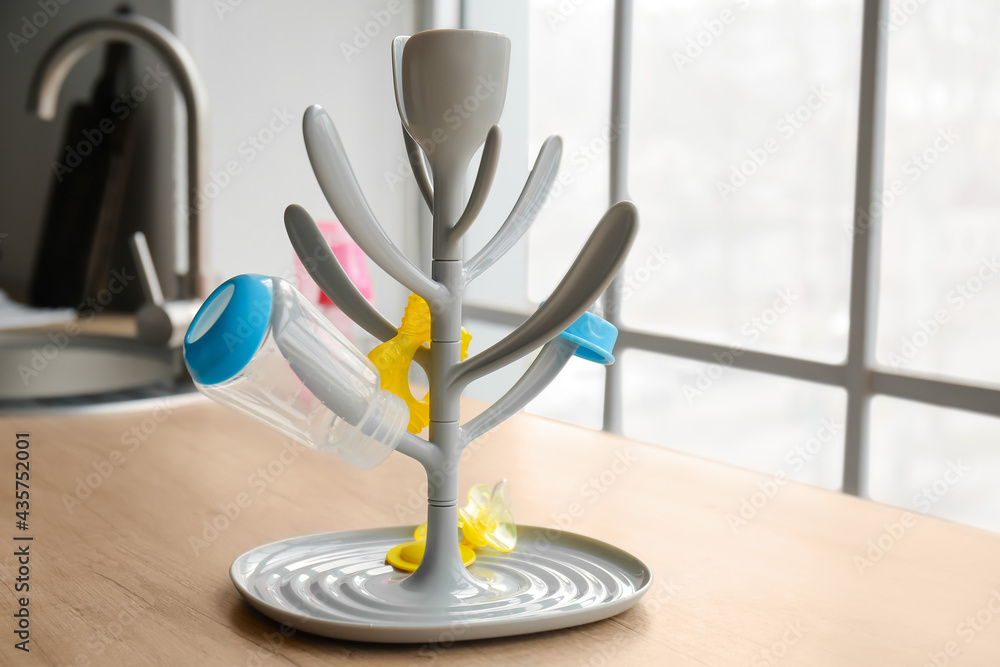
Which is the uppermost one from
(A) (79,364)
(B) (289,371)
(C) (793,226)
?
(B) (289,371)

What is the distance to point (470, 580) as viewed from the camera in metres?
0.58

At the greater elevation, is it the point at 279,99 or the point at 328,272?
the point at 279,99

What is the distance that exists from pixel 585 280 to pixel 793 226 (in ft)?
7.30

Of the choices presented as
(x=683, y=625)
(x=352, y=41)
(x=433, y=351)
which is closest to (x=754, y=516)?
(x=683, y=625)

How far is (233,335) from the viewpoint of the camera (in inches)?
17.7

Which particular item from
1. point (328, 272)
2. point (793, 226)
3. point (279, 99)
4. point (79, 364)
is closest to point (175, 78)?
point (79, 364)

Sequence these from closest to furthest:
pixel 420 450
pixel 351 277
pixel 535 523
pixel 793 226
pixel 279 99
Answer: pixel 420 450 → pixel 535 523 → pixel 351 277 → pixel 793 226 → pixel 279 99

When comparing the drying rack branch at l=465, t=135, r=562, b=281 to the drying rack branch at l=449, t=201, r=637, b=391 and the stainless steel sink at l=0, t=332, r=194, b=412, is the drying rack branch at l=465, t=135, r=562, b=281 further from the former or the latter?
the stainless steel sink at l=0, t=332, r=194, b=412

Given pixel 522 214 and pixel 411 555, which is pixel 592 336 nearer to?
pixel 522 214

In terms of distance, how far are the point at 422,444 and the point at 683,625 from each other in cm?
18

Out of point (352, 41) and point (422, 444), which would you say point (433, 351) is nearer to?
point (422, 444)

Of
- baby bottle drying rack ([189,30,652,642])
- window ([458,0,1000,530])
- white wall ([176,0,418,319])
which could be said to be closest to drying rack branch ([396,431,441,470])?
baby bottle drying rack ([189,30,652,642])

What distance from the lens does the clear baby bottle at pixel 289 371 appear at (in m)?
0.45

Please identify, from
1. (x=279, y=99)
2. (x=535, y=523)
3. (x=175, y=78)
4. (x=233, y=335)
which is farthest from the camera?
(x=279, y=99)
